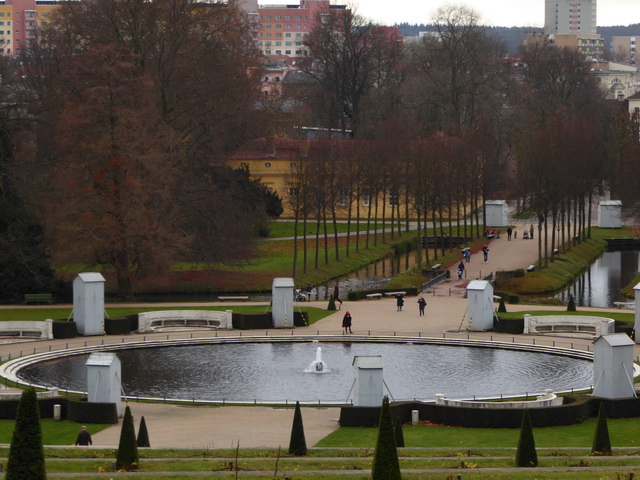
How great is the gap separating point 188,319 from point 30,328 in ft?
25.3

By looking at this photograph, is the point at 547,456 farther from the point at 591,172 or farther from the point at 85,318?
the point at 591,172

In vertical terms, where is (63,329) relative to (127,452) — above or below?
below

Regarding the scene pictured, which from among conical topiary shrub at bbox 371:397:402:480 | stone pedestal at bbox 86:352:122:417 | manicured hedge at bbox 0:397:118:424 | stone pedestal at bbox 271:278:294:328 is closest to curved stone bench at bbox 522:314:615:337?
stone pedestal at bbox 271:278:294:328

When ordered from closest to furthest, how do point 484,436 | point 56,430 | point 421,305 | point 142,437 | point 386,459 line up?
point 386,459, point 142,437, point 484,436, point 56,430, point 421,305

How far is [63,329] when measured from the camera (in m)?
56.3

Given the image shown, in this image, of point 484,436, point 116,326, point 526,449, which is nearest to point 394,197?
point 116,326

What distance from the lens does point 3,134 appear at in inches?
2785

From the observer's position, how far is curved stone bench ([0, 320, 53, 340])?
55844 mm

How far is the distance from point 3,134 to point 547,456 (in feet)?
150

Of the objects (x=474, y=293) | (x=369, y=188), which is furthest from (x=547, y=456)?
(x=369, y=188)

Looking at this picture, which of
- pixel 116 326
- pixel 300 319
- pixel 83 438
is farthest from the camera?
pixel 300 319

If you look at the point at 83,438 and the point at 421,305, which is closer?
the point at 83,438

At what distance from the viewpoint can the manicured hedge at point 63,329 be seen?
5625cm

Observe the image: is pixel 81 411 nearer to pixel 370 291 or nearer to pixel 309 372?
pixel 309 372
